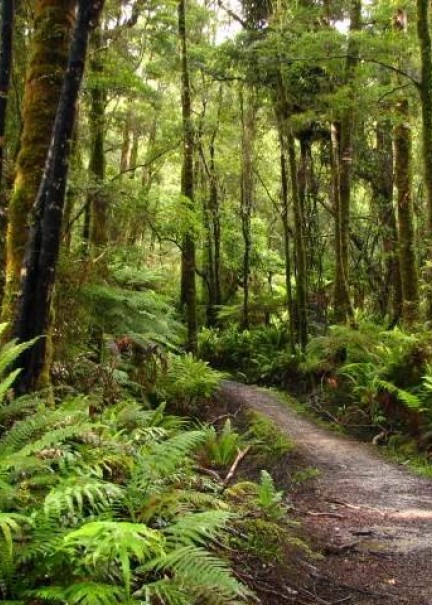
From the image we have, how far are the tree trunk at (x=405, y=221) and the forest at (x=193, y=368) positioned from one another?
0.20 ft

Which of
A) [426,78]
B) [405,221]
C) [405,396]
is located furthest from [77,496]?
[405,221]

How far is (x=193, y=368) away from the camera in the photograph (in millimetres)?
11930

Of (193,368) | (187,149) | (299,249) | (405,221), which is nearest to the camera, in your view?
(193,368)

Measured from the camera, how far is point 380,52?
11734mm

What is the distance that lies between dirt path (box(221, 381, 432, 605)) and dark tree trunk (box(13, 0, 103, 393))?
9.89 ft

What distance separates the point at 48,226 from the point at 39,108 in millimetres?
1533

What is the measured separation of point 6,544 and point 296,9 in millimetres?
15170

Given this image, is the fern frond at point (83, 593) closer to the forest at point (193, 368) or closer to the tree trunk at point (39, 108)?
the forest at point (193, 368)

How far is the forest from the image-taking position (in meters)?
3.44

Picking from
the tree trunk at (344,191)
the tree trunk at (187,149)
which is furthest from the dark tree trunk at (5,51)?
the tree trunk at (344,191)

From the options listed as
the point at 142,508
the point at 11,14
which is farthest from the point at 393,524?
the point at 11,14

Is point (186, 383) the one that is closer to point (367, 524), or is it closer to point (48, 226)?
point (367, 524)

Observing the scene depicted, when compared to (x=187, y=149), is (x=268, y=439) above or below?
below

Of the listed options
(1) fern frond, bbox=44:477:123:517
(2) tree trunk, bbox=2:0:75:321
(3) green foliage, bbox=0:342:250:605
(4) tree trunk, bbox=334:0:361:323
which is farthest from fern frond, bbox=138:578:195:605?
(4) tree trunk, bbox=334:0:361:323
